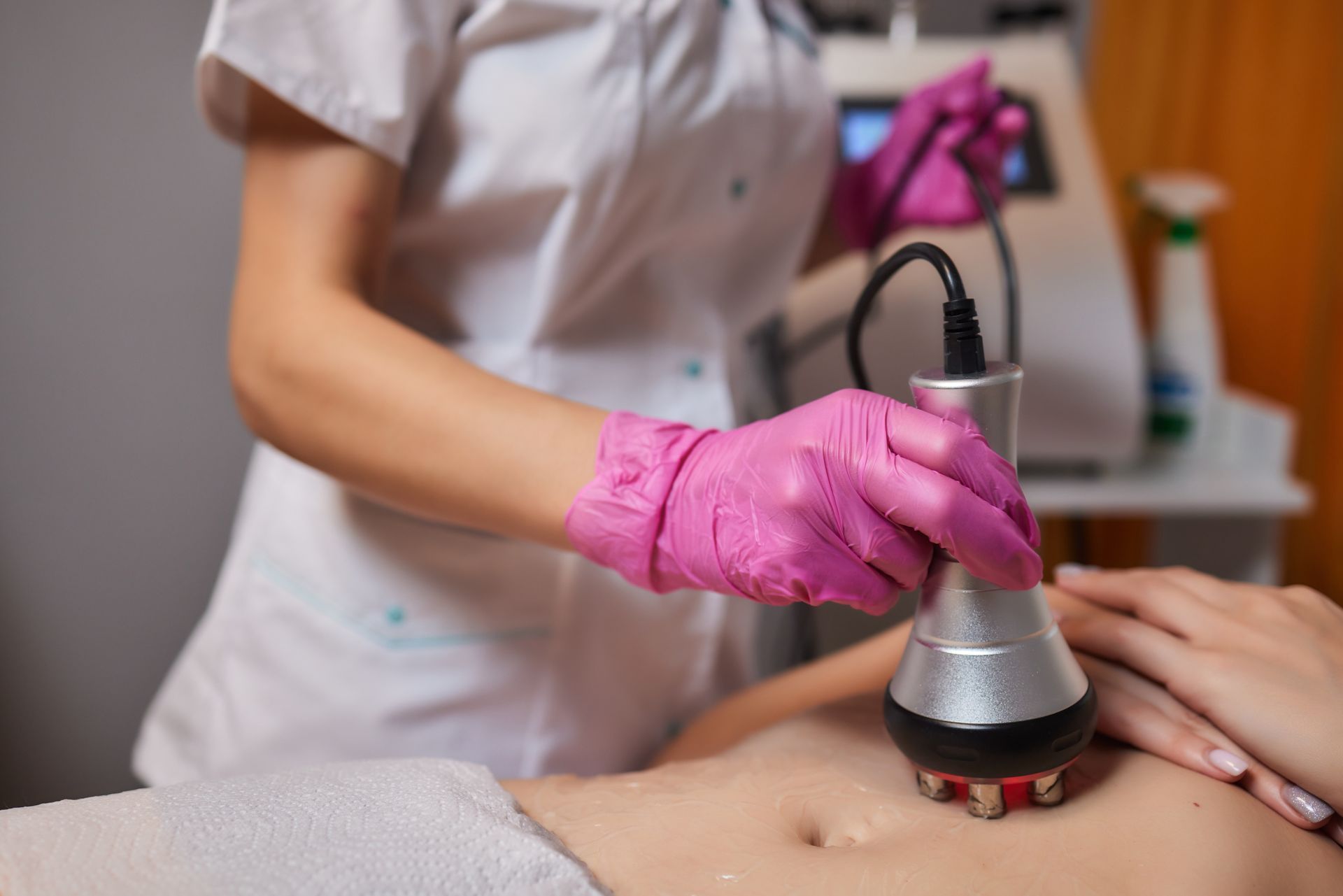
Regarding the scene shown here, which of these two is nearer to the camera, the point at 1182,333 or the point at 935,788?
the point at 935,788

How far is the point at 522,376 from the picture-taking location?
3.30 ft

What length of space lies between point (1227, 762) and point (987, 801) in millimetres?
171

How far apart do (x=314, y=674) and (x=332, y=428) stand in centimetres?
36

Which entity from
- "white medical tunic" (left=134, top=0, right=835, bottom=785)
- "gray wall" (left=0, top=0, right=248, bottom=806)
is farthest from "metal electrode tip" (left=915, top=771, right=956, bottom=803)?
"gray wall" (left=0, top=0, right=248, bottom=806)

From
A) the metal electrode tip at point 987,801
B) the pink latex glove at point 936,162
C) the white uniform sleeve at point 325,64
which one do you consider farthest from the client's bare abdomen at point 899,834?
the pink latex glove at point 936,162

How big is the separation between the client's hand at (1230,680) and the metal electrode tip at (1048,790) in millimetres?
93

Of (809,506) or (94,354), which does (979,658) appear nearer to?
(809,506)

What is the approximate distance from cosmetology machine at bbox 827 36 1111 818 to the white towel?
0.22 meters

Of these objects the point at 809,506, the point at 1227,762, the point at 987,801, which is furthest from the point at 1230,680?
the point at 809,506

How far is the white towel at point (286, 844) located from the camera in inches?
19.4

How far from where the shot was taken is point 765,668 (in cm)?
152

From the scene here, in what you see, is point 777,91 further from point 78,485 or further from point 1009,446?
point 78,485

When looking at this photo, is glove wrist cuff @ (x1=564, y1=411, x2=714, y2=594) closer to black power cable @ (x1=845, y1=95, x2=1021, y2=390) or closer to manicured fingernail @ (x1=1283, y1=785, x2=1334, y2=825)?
black power cable @ (x1=845, y1=95, x2=1021, y2=390)

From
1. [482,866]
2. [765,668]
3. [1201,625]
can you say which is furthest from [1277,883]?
[765,668]
